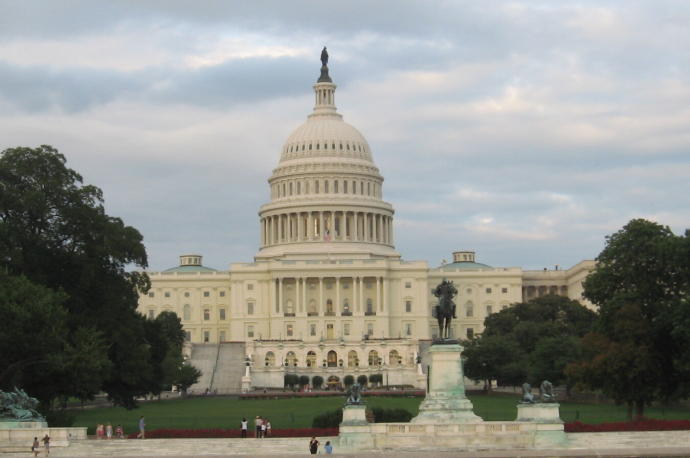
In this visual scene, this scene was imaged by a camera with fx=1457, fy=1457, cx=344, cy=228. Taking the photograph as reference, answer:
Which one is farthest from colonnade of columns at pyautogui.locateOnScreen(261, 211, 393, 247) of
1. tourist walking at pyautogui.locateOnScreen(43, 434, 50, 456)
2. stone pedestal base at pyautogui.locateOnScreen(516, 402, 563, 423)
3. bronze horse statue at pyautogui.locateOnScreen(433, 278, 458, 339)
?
stone pedestal base at pyautogui.locateOnScreen(516, 402, 563, 423)

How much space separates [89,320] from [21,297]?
784cm

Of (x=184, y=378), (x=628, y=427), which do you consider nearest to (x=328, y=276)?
(x=184, y=378)

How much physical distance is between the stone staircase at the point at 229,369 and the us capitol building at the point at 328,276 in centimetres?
220

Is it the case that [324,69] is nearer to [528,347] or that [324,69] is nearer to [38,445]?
[528,347]

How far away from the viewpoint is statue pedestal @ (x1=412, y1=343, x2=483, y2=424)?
170 ft

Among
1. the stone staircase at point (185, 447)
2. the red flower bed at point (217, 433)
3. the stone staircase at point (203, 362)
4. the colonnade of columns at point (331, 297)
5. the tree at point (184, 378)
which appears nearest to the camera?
the stone staircase at point (185, 447)

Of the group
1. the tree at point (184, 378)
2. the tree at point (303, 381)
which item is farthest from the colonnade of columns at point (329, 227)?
the tree at point (184, 378)

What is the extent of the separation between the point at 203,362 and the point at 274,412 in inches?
2367

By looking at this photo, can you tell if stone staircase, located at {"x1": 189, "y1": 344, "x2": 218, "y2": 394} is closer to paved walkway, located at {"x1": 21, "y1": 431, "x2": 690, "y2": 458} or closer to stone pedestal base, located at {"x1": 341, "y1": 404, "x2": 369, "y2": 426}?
paved walkway, located at {"x1": 21, "y1": 431, "x2": 690, "y2": 458}

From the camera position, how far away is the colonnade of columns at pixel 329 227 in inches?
6855

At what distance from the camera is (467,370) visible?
11425 cm

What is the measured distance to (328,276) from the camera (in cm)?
16650

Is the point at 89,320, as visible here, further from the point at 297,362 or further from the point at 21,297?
the point at 297,362

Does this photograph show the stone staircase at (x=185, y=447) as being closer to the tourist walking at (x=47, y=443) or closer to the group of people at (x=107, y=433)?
the tourist walking at (x=47, y=443)
